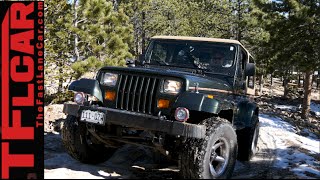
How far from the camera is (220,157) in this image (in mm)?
5414

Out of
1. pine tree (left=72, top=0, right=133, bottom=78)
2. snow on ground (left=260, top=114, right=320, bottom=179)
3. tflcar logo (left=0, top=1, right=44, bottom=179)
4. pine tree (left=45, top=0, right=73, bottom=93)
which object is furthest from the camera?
pine tree (left=72, top=0, right=133, bottom=78)

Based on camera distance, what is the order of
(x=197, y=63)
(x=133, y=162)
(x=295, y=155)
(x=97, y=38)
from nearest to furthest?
(x=197, y=63), (x=133, y=162), (x=295, y=155), (x=97, y=38)

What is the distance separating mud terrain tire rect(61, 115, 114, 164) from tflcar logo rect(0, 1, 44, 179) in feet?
1.34

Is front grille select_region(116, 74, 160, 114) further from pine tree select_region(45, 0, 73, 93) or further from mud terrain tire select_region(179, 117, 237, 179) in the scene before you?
pine tree select_region(45, 0, 73, 93)

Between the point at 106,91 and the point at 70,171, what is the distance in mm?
1226

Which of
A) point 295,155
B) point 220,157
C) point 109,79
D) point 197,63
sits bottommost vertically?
point 295,155

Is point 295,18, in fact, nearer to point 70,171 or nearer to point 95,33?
point 95,33

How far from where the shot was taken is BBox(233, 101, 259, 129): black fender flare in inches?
269

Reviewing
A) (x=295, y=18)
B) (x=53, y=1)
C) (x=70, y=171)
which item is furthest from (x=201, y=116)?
(x=295, y=18)

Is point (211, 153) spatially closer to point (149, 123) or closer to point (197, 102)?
point (197, 102)

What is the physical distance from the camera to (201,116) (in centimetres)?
559

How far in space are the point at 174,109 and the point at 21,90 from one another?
265 centimetres

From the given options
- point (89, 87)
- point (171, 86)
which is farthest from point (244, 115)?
point (89, 87)

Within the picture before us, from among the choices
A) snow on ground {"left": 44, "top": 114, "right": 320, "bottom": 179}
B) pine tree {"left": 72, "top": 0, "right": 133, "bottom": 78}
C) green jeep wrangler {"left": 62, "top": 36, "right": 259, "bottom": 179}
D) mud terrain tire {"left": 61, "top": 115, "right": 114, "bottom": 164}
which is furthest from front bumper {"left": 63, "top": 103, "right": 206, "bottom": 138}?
pine tree {"left": 72, "top": 0, "right": 133, "bottom": 78}
